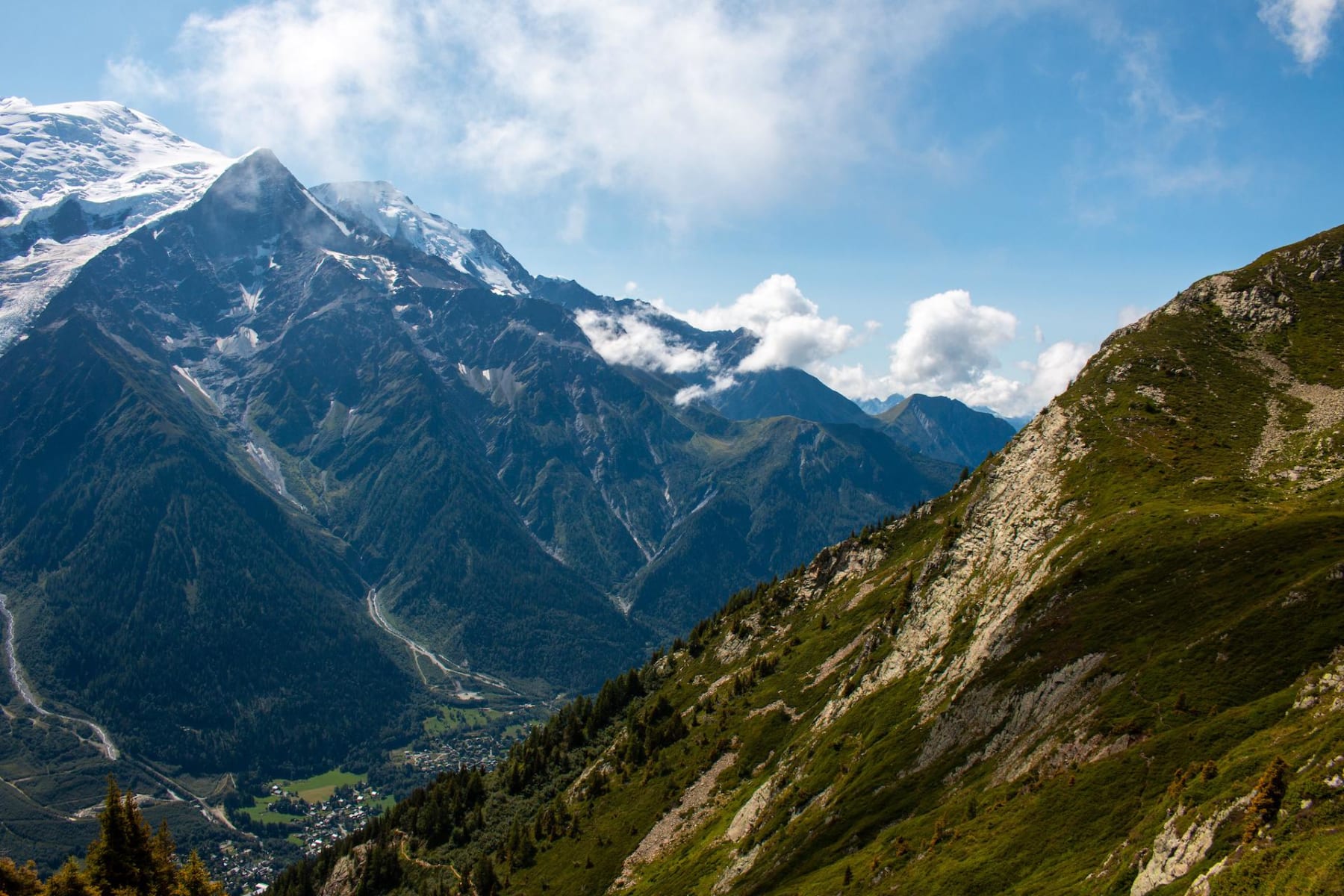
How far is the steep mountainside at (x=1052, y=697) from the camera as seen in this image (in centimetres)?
4653

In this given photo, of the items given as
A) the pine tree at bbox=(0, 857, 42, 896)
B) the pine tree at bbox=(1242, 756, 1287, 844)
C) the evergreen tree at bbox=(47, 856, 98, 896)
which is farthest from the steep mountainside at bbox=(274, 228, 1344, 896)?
the pine tree at bbox=(0, 857, 42, 896)

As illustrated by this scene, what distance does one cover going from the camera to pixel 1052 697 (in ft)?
212

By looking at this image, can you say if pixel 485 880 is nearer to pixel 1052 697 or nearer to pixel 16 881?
pixel 16 881

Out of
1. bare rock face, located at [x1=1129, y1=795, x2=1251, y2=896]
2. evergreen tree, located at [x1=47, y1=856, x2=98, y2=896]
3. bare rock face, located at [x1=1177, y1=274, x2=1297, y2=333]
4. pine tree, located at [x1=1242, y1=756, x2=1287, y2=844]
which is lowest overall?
evergreen tree, located at [x1=47, y1=856, x2=98, y2=896]

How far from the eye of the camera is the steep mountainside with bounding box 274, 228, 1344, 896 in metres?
46.5

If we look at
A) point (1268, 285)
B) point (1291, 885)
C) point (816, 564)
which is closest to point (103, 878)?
point (1291, 885)

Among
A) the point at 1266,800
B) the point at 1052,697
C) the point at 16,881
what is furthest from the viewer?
the point at 1052,697

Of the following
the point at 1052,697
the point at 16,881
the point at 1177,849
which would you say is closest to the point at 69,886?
the point at 16,881

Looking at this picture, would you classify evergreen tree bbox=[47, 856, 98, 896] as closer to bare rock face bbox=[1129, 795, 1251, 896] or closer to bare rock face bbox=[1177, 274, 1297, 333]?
bare rock face bbox=[1129, 795, 1251, 896]

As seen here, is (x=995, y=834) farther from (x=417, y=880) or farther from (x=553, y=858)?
(x=417, y=880)

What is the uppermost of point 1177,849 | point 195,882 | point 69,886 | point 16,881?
point 1177,849

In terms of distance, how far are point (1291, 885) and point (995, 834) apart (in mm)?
26340

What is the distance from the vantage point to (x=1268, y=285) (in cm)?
12769

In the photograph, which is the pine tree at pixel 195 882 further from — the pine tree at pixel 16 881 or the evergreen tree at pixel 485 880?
the evergreen tree at pixel 485 880
